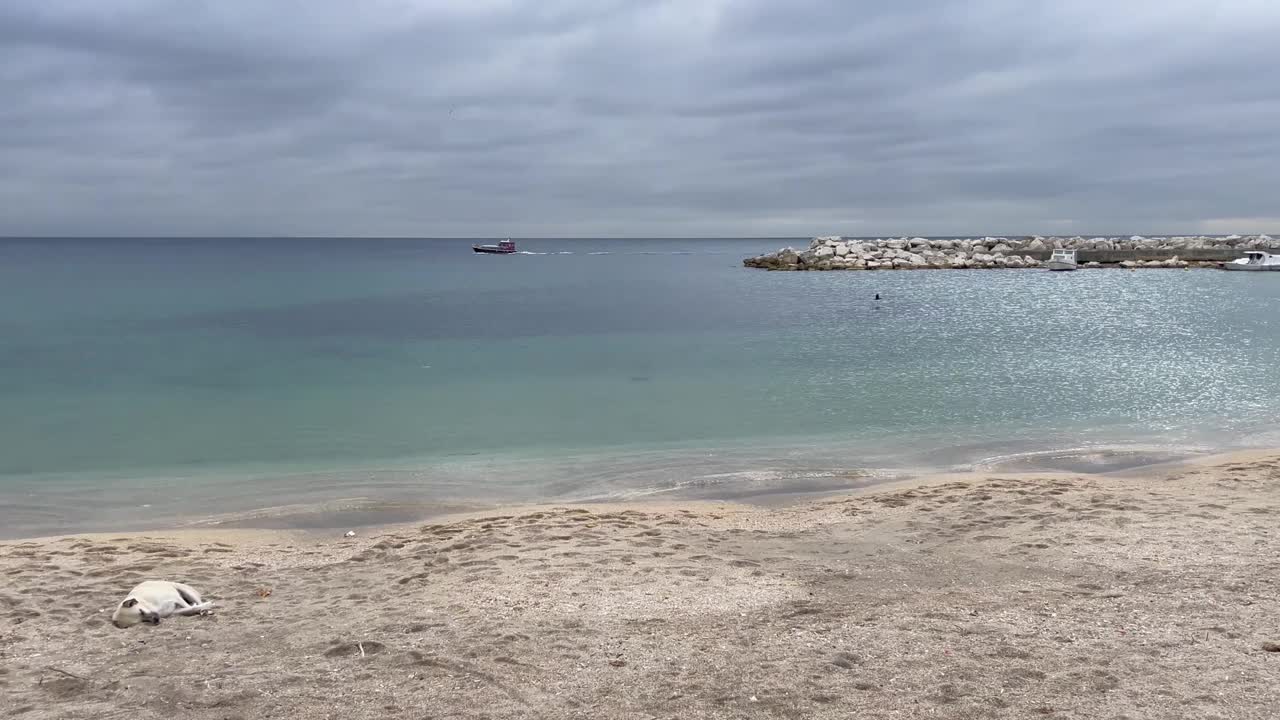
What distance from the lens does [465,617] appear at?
7762mm

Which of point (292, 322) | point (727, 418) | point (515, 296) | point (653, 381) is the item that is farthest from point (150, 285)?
point (727, 418)

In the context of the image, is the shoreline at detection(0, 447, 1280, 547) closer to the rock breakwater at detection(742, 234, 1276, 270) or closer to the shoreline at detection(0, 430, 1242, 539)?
the shoreline at detection(0, 430, 1242, 539)

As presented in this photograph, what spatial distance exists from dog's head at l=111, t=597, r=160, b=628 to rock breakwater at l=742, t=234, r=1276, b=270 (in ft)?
301

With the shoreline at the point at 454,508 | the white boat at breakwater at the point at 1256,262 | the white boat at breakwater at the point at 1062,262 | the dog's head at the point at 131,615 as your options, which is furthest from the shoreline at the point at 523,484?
the white boat at breakwater at the point at 1062,262

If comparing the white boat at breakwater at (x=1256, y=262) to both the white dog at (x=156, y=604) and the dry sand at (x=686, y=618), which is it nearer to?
the dry sand at (x=686, y=618)

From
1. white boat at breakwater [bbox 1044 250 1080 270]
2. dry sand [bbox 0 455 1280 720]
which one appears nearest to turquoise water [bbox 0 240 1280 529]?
dry sand [bbox 0 455 1280 720]

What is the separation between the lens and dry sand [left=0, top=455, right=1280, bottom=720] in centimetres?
614

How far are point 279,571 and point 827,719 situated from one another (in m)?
6.26

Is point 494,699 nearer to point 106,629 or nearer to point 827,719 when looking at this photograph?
point 827,719

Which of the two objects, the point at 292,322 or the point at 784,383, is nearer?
the point at 784,383

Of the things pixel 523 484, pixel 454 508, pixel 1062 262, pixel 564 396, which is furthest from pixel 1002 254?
pixel 454 508

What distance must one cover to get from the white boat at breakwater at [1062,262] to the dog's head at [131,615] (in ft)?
320

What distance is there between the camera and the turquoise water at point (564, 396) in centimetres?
1512

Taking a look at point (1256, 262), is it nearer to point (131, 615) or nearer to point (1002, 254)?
point (1002, 254)
